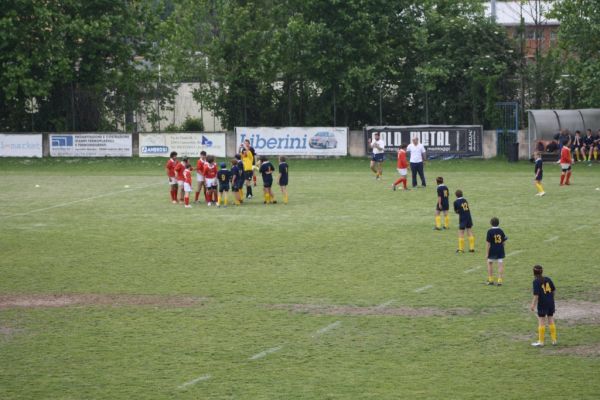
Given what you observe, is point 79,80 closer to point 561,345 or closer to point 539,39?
point 539,39

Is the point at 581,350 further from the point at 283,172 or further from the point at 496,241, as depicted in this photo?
the point at 283,172

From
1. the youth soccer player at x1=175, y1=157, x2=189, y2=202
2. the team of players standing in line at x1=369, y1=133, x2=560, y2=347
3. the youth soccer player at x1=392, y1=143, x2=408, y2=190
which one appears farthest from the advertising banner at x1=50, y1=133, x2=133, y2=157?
the youth soccer player at x1=392, y1=143, x2=408, y2=190

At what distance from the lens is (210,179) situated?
36125 mm

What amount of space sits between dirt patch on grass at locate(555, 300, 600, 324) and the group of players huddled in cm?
1656

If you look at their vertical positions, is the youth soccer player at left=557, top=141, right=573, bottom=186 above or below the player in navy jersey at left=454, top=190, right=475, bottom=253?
above

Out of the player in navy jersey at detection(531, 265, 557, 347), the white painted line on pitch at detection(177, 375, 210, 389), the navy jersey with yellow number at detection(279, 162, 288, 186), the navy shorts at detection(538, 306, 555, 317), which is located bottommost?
the white painted line on pitch at detection(177, 375, 210, 389)

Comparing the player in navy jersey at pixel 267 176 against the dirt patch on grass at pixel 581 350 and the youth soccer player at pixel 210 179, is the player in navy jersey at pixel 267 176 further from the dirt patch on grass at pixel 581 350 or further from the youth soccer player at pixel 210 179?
the dirt patch on grass at pixel 581 350

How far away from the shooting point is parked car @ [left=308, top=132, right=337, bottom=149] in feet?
178

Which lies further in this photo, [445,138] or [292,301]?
[445,138]

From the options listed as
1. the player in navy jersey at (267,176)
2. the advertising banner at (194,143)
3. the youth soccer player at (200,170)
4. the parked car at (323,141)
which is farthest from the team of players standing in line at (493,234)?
the advertising banner at (194,143)

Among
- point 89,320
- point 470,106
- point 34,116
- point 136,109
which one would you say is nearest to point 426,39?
point 470,106

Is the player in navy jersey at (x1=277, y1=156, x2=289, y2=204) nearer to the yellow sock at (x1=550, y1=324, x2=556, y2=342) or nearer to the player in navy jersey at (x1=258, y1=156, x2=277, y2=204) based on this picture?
the player in navy jersey at (x1=258, y1=156, x2=277, y2=204)

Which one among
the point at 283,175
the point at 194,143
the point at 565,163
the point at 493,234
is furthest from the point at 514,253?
the point at 194,143

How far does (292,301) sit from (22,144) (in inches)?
1555
